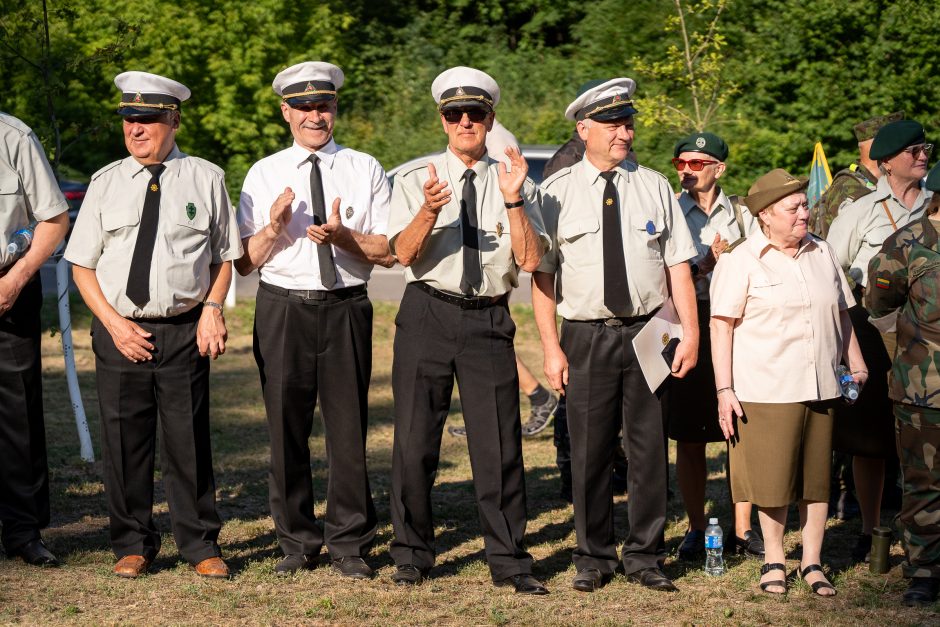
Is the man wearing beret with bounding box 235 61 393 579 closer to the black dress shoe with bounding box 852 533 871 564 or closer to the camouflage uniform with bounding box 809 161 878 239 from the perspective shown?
the black dress shoe with bounding box 852 533 871 564

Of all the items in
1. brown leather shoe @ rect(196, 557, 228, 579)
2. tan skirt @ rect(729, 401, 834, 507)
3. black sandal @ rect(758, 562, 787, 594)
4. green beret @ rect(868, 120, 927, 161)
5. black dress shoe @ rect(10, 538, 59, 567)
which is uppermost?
green beret @ rect(868, 120, 927, 161)

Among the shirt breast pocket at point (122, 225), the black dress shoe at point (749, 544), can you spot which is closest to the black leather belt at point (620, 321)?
the black dress shoe at point (749, 544)

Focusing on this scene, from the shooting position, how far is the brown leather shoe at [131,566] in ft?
20.5

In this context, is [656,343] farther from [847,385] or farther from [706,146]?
[706,146]

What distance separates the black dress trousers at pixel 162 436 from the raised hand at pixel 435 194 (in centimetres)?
135

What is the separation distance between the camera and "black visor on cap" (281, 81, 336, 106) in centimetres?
624

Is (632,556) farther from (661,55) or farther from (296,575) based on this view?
(661,55)

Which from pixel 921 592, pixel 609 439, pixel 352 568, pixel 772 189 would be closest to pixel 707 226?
pixel 772 189

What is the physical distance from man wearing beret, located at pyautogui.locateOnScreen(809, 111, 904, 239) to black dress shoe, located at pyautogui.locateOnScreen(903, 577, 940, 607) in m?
2.23

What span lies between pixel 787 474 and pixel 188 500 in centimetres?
290

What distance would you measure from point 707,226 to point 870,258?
90cm

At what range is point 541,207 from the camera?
6242 millimetres

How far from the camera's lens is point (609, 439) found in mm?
6258

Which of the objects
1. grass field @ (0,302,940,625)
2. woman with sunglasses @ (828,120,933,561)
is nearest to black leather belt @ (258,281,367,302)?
grass field @ (0,302,940,625)
